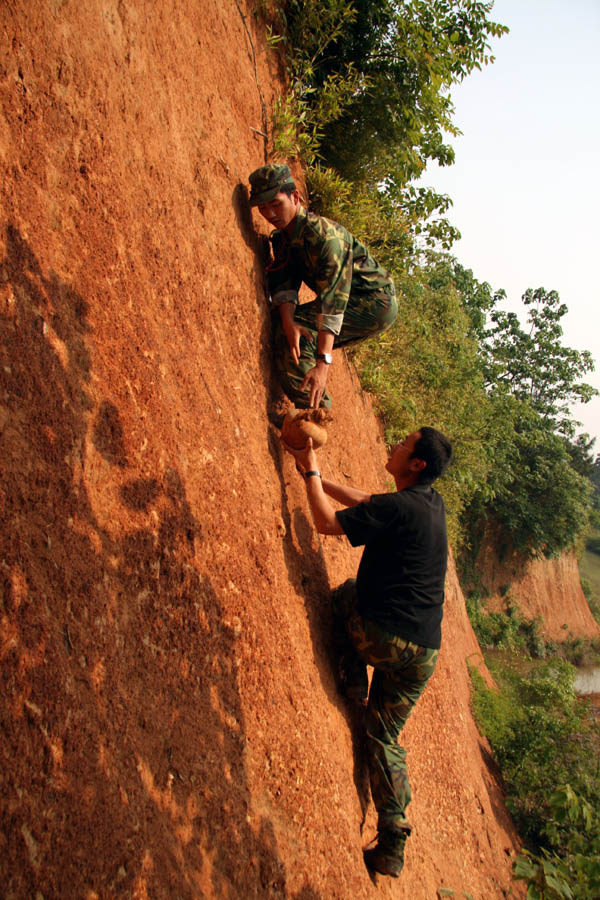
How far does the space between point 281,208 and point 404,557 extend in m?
2.21

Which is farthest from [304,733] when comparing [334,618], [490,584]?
[490,584]

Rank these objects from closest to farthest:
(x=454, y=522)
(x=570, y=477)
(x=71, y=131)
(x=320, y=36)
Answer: (x=71, y=131)
(x=320, y=36)
(x=454, y=522)
(x=570, y=477)

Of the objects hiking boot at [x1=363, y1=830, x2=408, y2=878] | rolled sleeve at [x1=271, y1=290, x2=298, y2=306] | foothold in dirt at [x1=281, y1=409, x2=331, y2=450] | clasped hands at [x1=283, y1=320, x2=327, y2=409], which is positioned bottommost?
hiking boot at [x1=363, y1=830, x2=408, y2=878]

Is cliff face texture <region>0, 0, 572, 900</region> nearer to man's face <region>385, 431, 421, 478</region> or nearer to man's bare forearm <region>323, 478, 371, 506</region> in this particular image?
man's bare forearm <region>323, 478, 371, 506</region>

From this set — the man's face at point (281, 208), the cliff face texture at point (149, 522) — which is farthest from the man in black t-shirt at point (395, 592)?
the man's face at point (281, 208)

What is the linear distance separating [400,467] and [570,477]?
59.6 feet

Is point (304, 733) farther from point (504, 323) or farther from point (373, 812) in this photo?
point (504, 323)

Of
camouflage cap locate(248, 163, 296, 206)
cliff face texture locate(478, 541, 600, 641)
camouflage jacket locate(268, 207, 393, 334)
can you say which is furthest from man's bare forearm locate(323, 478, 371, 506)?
cliff face texture locate(478, 541, 600, 641)

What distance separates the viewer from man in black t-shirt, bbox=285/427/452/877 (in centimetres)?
328

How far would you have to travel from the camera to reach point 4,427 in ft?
7.08

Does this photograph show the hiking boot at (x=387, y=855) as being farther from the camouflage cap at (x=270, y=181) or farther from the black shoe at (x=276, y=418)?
the camouflage cap at (x=270, y=181)

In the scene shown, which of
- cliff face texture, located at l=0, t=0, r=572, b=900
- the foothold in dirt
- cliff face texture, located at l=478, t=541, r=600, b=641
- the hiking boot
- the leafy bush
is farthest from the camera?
cliff face texture, located at l=478, t=541, r=600, b=641

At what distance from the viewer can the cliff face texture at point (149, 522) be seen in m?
2.01

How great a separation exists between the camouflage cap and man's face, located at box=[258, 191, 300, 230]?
0.03 m
